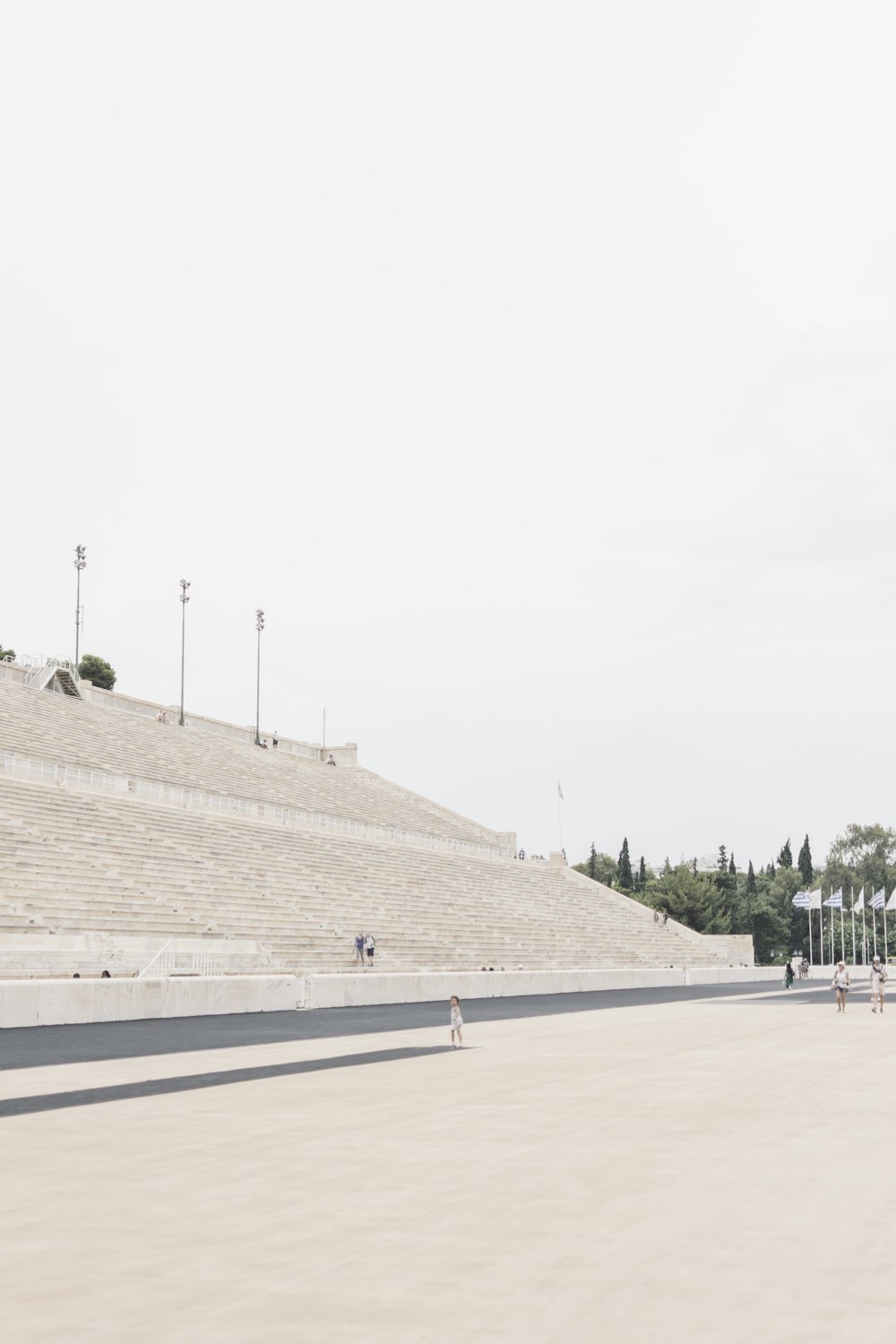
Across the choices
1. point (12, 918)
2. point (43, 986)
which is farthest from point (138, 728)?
point (43, 986)

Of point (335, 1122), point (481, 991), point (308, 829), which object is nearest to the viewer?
point (335, 1122)

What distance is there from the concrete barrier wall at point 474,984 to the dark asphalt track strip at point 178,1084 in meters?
14.4

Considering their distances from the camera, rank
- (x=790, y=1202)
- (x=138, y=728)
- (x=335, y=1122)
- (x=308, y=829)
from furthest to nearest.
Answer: (x=138, y=728)
(x=308, y=829)
(x=335, y=1122)
(x=790, y=1202)

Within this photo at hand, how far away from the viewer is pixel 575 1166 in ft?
38.9

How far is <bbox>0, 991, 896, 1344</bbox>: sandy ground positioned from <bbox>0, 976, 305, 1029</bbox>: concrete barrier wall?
911 centimetres

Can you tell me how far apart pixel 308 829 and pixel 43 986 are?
30.7 metres

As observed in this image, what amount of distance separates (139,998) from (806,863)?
15604 centimetres

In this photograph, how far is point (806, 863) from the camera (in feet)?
584

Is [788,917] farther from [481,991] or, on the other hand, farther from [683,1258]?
[683,1258]

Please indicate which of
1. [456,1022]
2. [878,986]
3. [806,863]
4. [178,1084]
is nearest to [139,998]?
[456,1022]

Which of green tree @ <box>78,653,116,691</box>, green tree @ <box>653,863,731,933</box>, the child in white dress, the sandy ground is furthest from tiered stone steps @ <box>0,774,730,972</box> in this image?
green tree @ <box>78,653,116,691</box>

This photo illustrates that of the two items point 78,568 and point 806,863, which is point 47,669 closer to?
point 78,568

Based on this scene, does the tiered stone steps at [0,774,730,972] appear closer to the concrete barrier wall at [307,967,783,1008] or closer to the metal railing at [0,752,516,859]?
the metal railing at [0,752,516,859]

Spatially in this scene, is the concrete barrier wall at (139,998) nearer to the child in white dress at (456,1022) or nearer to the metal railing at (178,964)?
the metal railing at (178,964)
